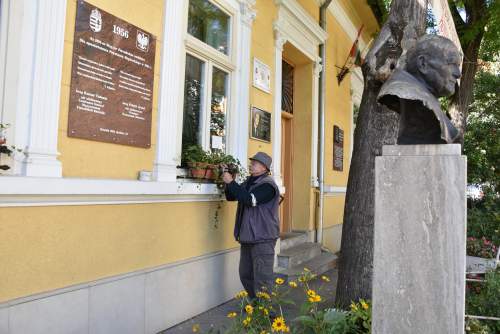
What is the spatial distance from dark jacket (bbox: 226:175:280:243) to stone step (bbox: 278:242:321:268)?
2.37 meters

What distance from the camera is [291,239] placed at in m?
7.76

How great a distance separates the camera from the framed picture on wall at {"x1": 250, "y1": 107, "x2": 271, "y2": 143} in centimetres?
619

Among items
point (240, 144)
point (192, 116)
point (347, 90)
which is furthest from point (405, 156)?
point (347, 90)

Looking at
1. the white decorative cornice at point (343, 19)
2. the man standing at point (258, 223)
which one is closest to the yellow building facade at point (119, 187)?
the man standing at point (258, 223)

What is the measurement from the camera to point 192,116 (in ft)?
17.0

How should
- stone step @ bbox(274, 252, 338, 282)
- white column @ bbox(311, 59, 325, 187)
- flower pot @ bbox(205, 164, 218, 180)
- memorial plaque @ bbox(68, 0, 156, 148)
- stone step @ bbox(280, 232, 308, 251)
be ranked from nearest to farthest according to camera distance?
memorial plaque @ bbox(68, 0, 156, 148)
flower pot @ bbox(205, 164, 218, 180)
stone step @ bbox(274, 252, 338, 282)
stone step @ bbox(280, 232, 308, 251)
white column @ bbox(311, 59, 325, 187)

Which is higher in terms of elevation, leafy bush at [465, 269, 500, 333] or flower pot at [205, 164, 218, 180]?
flower pot at [205, 164, 218, 180]

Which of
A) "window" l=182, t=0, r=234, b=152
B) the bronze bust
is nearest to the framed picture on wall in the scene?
"window" l=182, t=0, r=234, b=152

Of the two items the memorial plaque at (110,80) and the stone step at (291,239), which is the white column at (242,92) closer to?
the memorial plaque at (110,80)

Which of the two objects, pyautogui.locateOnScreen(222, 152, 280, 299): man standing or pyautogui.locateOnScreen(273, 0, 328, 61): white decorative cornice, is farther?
pyautogui.locateOnScreen(273, 0, 328, 61): white decorative cornice

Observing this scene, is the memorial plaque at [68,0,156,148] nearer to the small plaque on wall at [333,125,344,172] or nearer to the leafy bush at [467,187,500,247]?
the leafy bush at [467,187,500,247]

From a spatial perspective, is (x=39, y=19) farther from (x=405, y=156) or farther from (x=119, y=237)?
(x=405, y=156)

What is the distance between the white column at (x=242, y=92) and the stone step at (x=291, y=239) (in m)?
2.10

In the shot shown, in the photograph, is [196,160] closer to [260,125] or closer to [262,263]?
[262,263]
